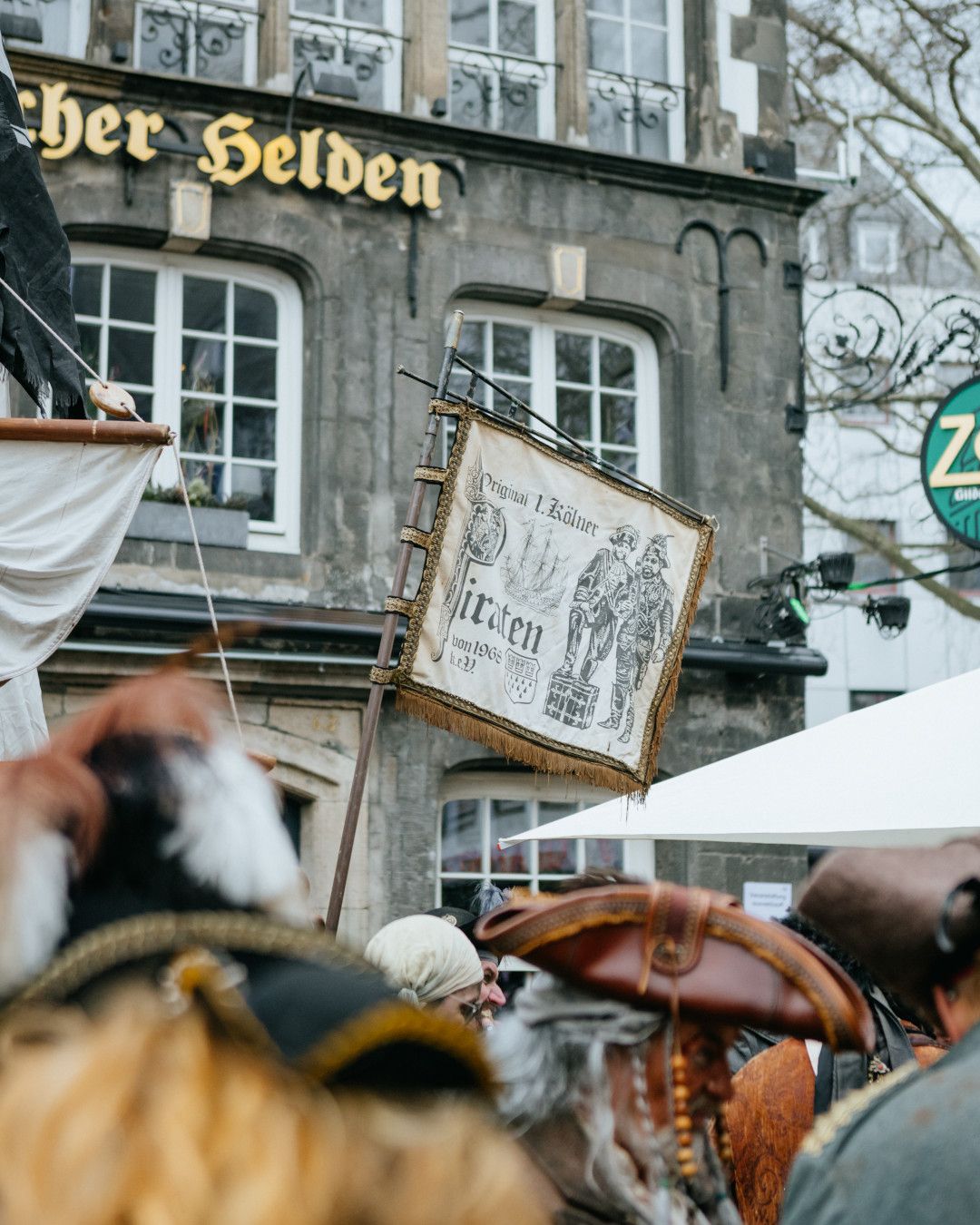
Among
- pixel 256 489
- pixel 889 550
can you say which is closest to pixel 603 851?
pixel 256 489

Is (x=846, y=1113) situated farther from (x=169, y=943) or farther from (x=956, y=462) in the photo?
(x=956, y=462)

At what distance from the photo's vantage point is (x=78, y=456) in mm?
5547

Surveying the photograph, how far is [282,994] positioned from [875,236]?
96.3 feet

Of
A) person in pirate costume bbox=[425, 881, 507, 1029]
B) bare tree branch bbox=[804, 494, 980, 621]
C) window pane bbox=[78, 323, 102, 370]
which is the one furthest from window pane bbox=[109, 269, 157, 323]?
bare tree branch bbox=[804, 494, 980, 621]

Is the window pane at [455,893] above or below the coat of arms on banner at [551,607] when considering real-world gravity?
below

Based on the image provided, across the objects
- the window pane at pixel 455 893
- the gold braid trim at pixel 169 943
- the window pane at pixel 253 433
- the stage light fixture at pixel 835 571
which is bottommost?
the window pane at pixel 455 893

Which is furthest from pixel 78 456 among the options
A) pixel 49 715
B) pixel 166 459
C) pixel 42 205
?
pixel 166 459

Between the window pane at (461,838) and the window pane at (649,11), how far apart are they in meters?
6.08

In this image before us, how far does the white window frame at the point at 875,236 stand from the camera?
28.1 m

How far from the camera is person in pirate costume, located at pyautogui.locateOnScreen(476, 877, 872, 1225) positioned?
2320mm

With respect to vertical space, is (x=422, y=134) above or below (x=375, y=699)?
above

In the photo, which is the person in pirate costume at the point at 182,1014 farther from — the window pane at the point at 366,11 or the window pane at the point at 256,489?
the window pane at the point at 366,11

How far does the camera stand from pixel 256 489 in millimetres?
11273

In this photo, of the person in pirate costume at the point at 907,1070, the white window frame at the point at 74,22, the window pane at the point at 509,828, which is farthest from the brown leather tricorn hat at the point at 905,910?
the white window frame at the point at 74,22
